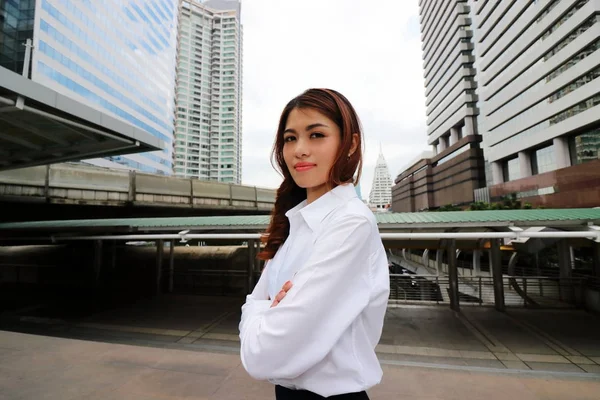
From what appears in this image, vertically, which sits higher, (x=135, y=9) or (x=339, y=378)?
(x=135, y=9)

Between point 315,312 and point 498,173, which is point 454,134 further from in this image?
point 315,312

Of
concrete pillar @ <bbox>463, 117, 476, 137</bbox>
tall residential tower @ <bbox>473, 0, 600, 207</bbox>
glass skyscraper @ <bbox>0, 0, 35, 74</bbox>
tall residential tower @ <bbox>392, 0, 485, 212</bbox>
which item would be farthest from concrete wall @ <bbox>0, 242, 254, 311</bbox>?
concrete pillar @ <bbox>463, 117, 476, 137</bbox>

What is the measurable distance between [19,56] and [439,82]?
2856 inches

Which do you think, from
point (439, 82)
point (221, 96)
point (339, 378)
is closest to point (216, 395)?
point (339, 378)

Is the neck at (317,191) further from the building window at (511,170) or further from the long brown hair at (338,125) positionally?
the building window at (511,170)

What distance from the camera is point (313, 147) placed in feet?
3.99

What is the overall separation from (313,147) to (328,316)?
66 cm

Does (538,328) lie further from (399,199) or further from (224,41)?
(224,41)

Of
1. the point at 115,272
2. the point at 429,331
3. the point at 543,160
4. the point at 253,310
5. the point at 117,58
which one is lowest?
the point at 429,331

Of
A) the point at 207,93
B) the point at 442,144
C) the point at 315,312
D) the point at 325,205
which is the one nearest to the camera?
the point at 315,312

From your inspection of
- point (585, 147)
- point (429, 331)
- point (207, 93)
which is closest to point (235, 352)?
point (429, 331)

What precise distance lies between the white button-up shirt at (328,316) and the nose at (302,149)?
265 millimetres

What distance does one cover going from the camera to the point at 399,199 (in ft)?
281

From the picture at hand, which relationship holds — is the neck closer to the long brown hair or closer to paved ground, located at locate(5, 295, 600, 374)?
the long brown hair
